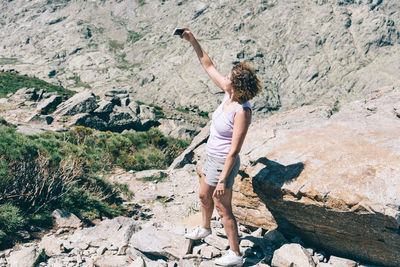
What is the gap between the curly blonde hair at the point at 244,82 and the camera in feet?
10.5

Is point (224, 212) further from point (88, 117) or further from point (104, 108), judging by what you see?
point (104, 108)

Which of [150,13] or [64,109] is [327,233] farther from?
[150,13]

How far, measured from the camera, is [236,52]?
107 metres

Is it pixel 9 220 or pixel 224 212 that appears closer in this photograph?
pixel 224 212

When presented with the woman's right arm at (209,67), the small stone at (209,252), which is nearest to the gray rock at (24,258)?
the small stone at (209,252)

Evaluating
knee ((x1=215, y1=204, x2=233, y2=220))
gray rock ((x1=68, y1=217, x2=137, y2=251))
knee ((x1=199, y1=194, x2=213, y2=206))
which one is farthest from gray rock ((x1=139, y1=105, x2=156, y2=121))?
knee ((x1=215, y1=204, x2=233, y2=220))

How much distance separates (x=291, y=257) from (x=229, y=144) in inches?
59.5

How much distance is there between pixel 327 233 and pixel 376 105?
3.46 metres

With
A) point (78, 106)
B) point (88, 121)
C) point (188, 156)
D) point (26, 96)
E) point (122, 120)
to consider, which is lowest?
point (122, 120)

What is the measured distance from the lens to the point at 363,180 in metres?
3.31

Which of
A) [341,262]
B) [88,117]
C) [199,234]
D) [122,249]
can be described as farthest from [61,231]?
[88,117]

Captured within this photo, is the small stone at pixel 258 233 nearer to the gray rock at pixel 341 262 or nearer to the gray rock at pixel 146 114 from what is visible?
the gray rock at pixel 341 262

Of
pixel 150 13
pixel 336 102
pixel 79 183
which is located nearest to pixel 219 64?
pixel 336 102

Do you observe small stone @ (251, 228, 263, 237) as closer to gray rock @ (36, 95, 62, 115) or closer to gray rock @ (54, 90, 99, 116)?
gray rock @ (54, 90, 99, 116)
